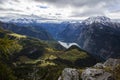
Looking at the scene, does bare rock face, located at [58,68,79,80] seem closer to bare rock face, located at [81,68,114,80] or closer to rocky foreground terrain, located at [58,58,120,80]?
rocky foreground terrain, located at [58,58,120,80]

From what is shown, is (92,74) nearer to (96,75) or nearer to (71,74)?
(96,75)

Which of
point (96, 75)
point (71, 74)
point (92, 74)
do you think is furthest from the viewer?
point (71, 74)

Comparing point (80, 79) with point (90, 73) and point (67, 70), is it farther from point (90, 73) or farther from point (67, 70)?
point (67, 70)

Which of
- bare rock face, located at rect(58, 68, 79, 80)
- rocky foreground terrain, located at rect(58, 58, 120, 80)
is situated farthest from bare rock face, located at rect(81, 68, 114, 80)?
bare rock face, located at rect(58, 68, 79, 80)

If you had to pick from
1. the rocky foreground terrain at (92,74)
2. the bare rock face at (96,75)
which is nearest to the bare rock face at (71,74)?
the rocky foreground terrain at (92,74)

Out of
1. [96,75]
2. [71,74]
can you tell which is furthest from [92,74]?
[71,74]

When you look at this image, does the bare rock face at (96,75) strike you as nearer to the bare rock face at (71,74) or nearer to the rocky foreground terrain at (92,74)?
the rocky foreground terrain at (92,74)

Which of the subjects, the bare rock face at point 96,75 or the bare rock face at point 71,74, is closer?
the bare rock face at point 96,75

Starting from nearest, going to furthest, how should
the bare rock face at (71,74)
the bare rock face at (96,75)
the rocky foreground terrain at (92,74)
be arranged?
the bare rock face at (96,75) < the rocky foreground terrain at (92,74) < the bare rock face at (71,74)

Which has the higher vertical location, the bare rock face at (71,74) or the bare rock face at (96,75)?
the bare rock face at (96,75)
